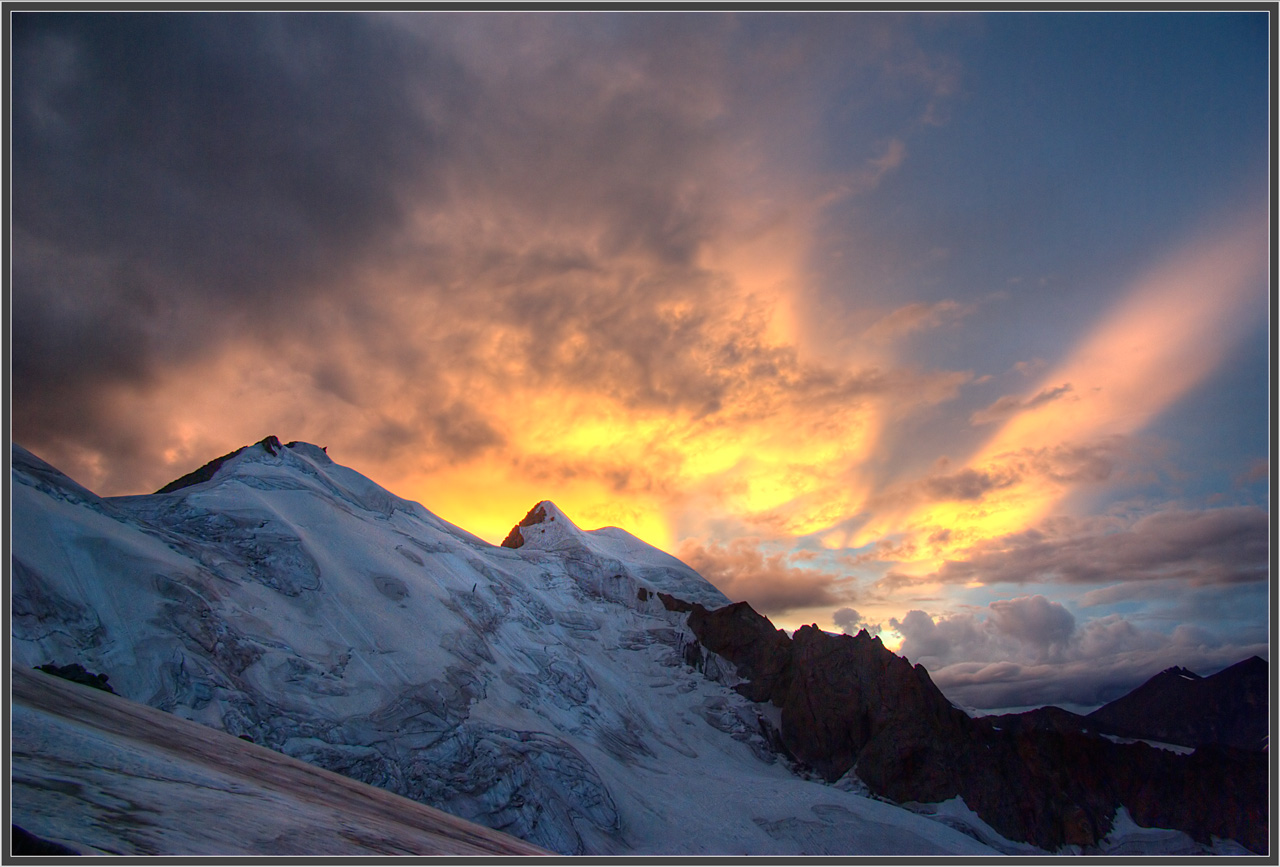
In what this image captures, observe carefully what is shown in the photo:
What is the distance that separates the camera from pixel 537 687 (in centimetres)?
6397

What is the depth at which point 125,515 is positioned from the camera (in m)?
48.3

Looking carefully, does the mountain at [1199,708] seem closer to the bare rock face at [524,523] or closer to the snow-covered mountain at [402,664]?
the snow-covered mountain at [402,664]

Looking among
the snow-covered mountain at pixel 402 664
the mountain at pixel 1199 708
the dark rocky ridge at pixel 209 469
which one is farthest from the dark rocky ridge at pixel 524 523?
the mountain at pixel 1199 708

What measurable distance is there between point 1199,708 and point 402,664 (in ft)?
635

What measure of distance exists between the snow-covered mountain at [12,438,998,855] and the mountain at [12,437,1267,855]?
0.24 metres

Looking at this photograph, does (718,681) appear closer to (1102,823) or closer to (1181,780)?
(1102,823)

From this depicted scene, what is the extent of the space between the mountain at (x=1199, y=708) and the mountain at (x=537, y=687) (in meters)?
86.4

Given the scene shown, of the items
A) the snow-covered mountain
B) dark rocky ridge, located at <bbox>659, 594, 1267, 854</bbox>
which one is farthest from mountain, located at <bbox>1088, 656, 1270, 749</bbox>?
the snow-covered mountain

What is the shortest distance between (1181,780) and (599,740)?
80.8 meters

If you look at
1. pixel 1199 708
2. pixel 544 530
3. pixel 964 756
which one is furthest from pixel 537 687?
pixel 1199 708

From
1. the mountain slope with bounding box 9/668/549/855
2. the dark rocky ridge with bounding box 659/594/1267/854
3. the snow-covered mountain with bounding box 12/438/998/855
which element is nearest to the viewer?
the mountain slope with bounding box 9/668/549/855

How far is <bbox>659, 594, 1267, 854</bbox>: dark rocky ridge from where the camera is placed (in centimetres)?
7312

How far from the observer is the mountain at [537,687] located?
4096 centimetres

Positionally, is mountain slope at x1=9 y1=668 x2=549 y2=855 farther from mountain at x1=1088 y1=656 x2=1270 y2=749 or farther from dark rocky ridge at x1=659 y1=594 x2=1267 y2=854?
mountain at x1=1088 y1=656 x2=1270 y2=749
